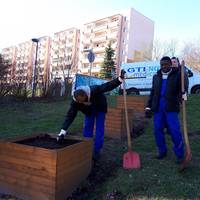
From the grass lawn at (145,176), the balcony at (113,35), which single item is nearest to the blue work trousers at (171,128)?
the grass lawn at (145,176)

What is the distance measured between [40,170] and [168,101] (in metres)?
2.33

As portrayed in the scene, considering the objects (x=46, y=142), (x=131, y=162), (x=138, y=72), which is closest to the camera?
(x=46, y=142)

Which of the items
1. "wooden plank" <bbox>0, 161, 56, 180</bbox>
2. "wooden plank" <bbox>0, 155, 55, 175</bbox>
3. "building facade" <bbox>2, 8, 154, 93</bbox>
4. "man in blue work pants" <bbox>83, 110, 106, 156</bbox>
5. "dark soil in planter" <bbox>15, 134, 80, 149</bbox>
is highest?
"building facade" <bbox>2, 8, 154, 93</bbox>

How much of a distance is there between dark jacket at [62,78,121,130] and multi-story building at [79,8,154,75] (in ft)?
179

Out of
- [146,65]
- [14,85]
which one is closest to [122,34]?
[146,65]

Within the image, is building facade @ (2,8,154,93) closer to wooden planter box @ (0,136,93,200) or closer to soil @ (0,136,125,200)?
soil @ (0,136,125,200)

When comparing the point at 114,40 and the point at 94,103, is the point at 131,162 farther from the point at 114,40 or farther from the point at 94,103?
the point at 114,40

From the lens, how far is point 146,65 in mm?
22172

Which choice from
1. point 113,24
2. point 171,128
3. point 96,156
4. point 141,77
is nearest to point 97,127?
point 96,156

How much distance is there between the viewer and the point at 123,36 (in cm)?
6438

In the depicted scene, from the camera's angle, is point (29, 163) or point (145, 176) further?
point (145, 176)

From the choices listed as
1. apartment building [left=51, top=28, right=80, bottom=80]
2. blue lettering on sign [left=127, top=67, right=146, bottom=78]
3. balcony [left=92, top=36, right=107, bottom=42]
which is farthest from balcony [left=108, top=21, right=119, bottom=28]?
blue lettering on sign [left=127, top=67, right=146, bottom=78]

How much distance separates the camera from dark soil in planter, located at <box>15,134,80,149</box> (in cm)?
457

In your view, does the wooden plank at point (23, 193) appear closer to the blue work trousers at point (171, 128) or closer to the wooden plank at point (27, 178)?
the wooden plank at point (27, 178)
